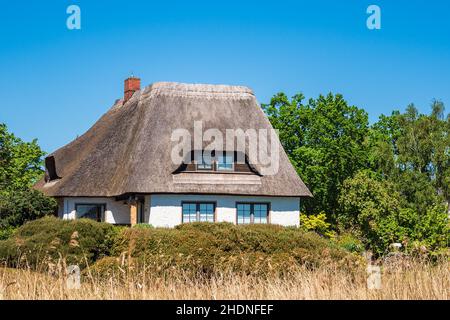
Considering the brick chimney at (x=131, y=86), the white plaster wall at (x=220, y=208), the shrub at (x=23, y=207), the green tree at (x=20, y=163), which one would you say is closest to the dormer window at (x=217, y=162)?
the white plaster wall at (x=220, y=208)

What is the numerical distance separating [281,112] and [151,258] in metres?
26.6

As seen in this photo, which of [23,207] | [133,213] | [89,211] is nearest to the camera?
[23,207]

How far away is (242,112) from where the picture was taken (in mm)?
35188

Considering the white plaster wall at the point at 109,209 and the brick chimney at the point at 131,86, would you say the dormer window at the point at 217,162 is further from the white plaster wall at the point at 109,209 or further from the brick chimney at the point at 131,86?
the brick chimney at the point at 131,86

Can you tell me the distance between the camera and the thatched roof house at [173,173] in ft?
103

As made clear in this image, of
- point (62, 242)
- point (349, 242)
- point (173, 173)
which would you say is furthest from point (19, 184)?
point (62, 242)

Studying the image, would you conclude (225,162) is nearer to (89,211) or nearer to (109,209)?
(109,209)

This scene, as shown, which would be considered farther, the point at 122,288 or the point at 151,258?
the point at 151,258

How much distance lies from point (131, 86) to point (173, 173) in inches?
395

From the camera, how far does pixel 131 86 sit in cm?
4000

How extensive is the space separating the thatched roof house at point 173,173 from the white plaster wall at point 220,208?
4 cm

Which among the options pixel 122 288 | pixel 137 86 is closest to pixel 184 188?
pixel 137 86

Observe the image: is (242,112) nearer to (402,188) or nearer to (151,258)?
(402,188)

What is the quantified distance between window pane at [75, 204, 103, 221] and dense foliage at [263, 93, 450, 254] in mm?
9928
